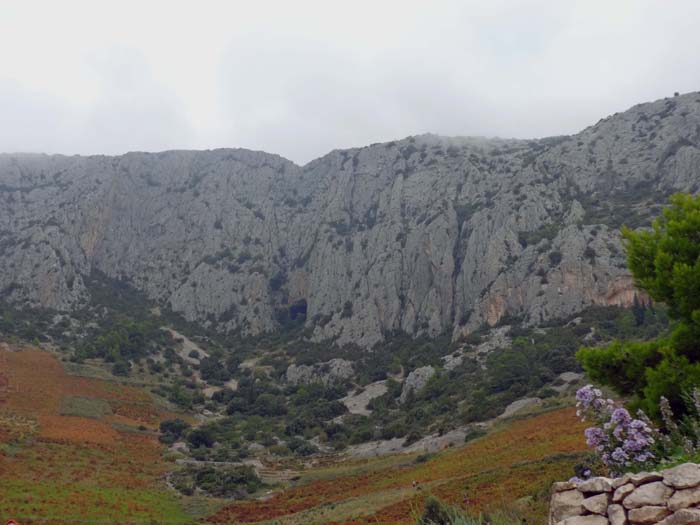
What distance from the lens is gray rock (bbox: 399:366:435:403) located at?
59.7m

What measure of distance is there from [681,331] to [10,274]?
104 meters

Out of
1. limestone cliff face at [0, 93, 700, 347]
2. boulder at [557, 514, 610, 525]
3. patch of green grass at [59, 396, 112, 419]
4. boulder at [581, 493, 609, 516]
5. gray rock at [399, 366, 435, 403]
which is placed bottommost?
gray rock at [399, 366, 435, 403]

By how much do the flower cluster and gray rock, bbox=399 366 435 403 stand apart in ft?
170

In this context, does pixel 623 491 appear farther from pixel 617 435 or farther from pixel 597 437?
pixel 597 437

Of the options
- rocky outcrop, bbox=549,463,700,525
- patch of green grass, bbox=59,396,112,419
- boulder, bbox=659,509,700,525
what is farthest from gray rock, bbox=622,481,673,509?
patch of green grass, bbox=59,396,112,419

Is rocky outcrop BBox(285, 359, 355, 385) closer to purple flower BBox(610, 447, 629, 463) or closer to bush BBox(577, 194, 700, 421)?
bush BBox(577, 194, 700, 421)

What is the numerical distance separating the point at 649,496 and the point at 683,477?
47 centimetres

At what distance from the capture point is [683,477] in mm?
6117

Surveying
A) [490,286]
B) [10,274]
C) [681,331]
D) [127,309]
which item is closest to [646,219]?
[490,286]

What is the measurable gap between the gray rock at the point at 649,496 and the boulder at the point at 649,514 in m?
0.07

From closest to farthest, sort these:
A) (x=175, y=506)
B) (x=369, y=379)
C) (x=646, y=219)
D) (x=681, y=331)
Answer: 1. (x=681, y=331)
2. (x=175, y=506)
3. (x=646, y=219)
4. (x=369, y=379)

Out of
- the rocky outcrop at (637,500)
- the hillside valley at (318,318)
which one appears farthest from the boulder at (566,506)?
the hillside valley at (318,318)

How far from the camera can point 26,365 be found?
5888 centimetres

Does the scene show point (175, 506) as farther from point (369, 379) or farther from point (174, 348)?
point (174, 348)
